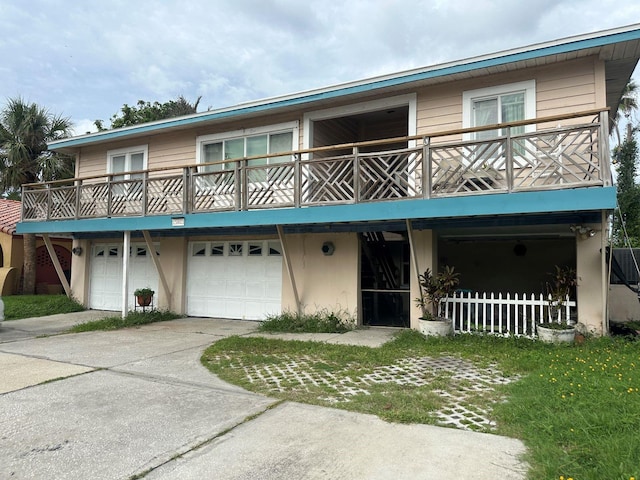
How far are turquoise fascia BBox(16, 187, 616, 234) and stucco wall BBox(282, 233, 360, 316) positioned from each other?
173 centimetres

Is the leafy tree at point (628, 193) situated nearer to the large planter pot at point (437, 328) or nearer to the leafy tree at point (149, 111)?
the large planter pot at point (437, 328)

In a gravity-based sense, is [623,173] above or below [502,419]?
above

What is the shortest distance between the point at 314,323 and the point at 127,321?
15.7 feet

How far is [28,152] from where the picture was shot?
15195 millimetres

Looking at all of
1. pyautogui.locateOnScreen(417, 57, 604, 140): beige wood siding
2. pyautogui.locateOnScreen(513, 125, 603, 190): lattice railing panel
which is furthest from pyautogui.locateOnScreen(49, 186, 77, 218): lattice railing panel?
pyautogui.locateOnScreen(513, 125, 603, 190): lattice railing panel

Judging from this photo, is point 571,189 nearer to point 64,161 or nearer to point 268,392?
point 268,392

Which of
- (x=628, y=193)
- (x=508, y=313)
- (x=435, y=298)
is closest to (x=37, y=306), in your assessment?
(x=435, y=298)

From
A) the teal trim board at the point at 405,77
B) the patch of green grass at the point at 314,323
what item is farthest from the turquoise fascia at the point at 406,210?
the teal trim board at the point at 405,77

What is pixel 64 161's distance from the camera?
1587 centimetres

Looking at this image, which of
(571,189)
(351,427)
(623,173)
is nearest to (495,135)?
(571,189)

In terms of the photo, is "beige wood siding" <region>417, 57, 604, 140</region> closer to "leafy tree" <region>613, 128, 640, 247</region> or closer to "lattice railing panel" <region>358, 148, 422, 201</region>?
"lattice railing panel" <region>358, 148, 422, 201</region>

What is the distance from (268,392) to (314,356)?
6.56ft

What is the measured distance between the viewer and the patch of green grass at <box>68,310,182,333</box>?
10.1 metres

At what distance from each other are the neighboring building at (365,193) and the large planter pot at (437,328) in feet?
2.88
